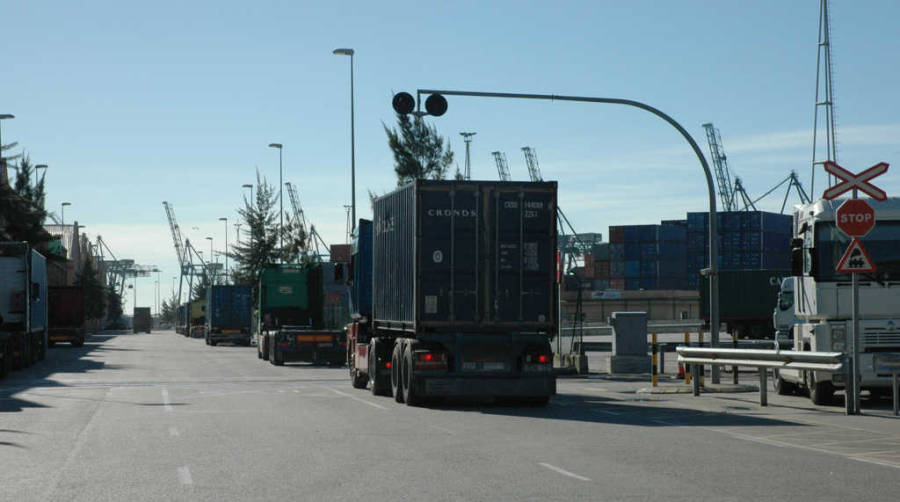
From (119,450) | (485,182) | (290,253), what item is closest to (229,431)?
(119,450)

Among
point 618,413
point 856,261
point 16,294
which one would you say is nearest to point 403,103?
point 618,413

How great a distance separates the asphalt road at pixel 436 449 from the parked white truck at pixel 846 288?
0.99 meters

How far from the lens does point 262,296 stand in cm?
4488

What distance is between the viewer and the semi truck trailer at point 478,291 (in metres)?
19.7

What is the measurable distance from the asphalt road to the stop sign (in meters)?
2.71

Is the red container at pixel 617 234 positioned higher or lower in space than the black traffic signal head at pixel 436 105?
higher

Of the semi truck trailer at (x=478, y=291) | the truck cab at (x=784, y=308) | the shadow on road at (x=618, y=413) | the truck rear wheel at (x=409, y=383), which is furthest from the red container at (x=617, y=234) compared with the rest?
the truck rear wheel at (x=409, y=383)

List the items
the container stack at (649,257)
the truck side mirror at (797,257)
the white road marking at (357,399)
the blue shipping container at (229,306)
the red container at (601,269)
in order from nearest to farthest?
the truck side mirror at (797,257) < the white road marking at (357,399) < the blue shipping container at (229,306) < the container stack at (649,257) < the red container at (601,269)

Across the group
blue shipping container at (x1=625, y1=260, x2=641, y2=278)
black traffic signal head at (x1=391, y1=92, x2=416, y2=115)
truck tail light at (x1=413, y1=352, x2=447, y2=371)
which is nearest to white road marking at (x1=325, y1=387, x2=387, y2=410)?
truck tail light at (x1=413, y1=352, x2=447, y2=371)

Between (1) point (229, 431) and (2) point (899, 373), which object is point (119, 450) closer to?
(1) point (229, 431)

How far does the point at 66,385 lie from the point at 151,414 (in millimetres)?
9173

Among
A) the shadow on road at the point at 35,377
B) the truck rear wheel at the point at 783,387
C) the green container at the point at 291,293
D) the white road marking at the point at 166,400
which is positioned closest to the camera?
the white road marking at the point at 166,400

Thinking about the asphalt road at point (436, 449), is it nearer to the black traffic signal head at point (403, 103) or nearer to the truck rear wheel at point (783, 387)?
the truck rear wheel at point (783, 387)

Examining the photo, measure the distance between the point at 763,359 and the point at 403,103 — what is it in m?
8.39
